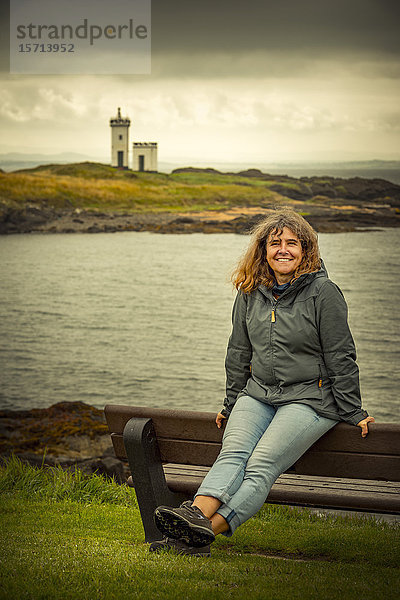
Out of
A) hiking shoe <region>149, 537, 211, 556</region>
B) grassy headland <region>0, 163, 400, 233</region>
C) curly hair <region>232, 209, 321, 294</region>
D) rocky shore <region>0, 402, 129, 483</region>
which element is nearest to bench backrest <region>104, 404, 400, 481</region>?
hiking shoe <region>149, 537, 211, 556</region>

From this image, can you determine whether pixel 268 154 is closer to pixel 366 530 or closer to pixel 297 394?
pixel 366 530

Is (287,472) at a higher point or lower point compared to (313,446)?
lower

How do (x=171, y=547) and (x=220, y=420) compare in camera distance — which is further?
(x=171, y=547)

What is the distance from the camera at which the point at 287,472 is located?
309 cm

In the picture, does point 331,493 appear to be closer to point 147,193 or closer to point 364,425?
point 364,425

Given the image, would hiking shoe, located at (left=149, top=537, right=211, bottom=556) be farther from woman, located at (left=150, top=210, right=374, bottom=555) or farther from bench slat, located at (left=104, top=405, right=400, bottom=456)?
bench slat, located at (left=104, top=405, right=400, bottom=456)

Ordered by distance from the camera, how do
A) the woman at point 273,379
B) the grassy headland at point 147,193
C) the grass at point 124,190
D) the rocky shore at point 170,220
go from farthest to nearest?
the grass at point 124,190 → the grassy headland at point 147,193 → the rocky shore at point 170,220 → the woman at point 273,379

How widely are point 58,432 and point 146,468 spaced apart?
7674 millimetres

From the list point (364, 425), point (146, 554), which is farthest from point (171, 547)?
point (364, 425)

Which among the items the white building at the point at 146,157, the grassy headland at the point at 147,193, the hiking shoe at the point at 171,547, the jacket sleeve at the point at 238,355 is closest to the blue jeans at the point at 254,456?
the jacket sleeve at the point at 238,355

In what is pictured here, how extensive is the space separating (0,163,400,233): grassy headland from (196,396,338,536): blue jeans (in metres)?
8.52

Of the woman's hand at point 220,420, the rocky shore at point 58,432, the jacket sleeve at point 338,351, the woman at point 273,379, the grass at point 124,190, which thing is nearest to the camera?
the woman at point 273,379

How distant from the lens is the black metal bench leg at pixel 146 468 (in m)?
3.10

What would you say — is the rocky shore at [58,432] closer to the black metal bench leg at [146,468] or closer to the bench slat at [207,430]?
the black metal bench leg at [146,468]
